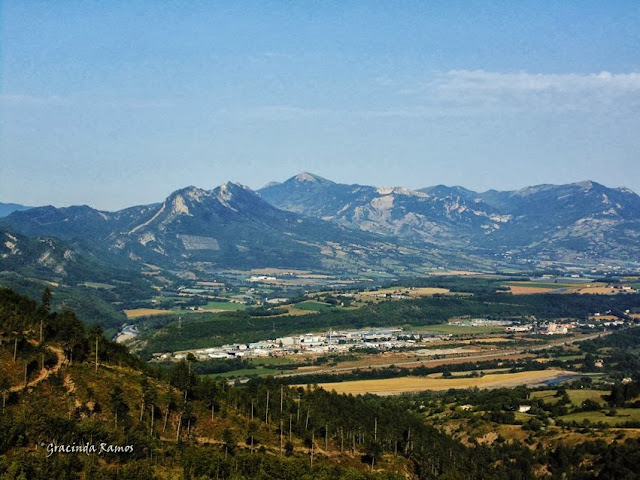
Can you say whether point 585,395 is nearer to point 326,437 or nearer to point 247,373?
point 326,437

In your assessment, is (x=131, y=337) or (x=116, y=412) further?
(x=131, y=337)

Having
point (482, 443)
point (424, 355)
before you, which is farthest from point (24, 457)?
point (424, 355)

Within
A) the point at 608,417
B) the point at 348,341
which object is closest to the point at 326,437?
the point at 608,417

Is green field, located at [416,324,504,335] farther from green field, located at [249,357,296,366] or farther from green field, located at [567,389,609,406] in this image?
green field, located at [567,389,609,406]

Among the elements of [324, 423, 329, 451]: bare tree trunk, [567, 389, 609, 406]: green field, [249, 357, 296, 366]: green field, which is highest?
[324, 423, 329, 451]: bare tree trunk

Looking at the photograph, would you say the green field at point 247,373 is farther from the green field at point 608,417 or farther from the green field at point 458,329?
the green field at point 458,329

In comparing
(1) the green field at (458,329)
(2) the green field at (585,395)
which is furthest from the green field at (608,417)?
(1) the green field at (458,329)

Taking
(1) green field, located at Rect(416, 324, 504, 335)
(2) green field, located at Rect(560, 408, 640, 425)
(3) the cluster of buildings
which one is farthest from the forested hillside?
(1) green field, located at Rect(416, 324, 504, 335)

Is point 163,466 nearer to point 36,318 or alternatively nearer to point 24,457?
point 24,457
